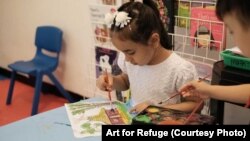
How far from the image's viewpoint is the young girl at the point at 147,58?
1090 millimetres

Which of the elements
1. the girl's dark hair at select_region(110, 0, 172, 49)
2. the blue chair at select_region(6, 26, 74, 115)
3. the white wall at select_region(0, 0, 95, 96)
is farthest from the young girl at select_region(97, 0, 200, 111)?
the blue chair at select_region(6, 26, 74, 115)

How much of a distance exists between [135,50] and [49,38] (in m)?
1.66

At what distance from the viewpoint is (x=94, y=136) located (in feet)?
3.25

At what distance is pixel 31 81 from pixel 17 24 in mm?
552

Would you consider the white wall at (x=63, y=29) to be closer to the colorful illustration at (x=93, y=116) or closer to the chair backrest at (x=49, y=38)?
the chair backrest at (x=49, y=38)

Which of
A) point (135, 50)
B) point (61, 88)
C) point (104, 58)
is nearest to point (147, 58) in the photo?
point (135, 50)

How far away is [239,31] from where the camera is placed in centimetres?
76

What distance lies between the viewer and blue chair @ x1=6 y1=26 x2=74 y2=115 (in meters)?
2.43

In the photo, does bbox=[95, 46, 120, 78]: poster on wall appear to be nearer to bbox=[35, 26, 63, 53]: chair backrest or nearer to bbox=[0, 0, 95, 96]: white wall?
bbox=[0, 0, 95, 96]: white wall

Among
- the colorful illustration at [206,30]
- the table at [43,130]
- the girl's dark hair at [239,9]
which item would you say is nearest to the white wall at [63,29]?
the colorful illustration at [206,30]

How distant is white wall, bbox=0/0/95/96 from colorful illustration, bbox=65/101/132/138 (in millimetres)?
1227

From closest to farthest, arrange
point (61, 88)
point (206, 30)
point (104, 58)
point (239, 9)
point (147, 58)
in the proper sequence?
1. point (239, 9)
2. point (147, 58)
3. point (206, 30)
4. point (104, 58)
5. point (61, 88)

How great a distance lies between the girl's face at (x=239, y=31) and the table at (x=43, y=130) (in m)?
0.49

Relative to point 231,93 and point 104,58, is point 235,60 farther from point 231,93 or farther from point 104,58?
point 104,58
